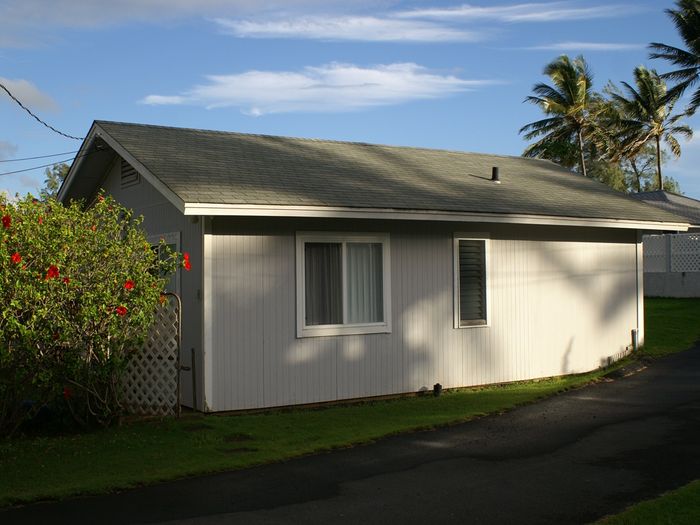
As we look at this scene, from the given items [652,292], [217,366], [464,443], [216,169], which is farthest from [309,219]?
[652,292]

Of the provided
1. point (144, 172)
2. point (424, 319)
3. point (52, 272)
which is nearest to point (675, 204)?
point (424, 319)

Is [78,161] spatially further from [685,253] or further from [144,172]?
[685,253]

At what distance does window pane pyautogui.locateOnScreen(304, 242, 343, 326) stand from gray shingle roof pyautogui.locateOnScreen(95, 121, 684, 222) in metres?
0.85

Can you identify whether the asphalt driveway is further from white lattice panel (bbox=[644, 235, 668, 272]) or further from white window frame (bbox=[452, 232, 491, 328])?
white lattice panel (bbox=[644, 235, 668, 272])

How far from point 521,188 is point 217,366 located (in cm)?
753

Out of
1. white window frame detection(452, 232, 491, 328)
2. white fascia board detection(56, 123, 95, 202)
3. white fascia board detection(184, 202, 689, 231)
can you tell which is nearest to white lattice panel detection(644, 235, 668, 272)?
white fascia board detection(184, 202, 689, 231)

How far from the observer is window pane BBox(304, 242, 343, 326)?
12.0 metres

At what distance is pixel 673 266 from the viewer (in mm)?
28047

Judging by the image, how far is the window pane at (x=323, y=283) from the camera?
39.4ft

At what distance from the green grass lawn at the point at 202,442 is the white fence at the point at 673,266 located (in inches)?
655

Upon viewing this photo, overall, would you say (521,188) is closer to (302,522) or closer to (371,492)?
(371,492)

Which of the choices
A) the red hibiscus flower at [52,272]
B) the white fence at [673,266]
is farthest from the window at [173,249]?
the white fence at [673,266]

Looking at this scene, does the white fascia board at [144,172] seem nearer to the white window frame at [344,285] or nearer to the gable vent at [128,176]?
the gable vent at [128,176]

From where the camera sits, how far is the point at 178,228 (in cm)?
1208
